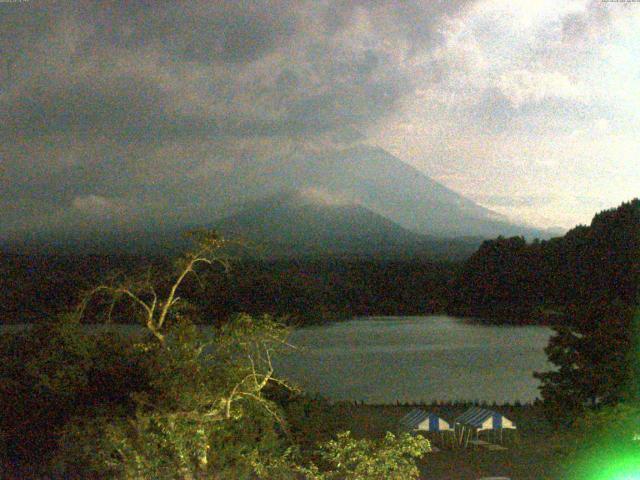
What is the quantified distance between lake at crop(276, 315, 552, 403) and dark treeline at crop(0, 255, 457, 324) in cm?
266

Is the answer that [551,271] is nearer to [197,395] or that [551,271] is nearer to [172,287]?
[172,287]

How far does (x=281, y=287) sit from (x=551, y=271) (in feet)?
67.1

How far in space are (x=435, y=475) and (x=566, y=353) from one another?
3.94 meters

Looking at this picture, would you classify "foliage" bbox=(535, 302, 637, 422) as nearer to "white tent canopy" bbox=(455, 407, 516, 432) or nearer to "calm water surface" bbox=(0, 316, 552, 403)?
"white tent canopy" bbox=(455, 407, 516, 432)

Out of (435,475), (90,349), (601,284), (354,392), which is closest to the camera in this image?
(90,349)

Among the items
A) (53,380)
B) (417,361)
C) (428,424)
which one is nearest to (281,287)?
(417,361)

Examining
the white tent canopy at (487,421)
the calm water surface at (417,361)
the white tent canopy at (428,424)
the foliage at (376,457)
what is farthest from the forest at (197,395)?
the calm water surface at (417,361)

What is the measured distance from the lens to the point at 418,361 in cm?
3634

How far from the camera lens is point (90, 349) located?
11.0 m

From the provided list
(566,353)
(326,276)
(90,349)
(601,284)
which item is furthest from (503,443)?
(326,276)

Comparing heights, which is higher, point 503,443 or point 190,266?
point 190,266

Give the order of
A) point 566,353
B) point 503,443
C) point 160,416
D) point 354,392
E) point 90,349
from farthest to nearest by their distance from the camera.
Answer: point 354,392 → point 503,443 → point 566,353 → point 90,349 → point 160,416

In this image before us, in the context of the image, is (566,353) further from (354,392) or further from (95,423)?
(354,392)

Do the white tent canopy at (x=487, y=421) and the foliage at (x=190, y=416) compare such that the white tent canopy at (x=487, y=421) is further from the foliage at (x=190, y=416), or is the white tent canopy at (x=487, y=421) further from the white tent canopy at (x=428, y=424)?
the foliage at (x=190, y=416)
